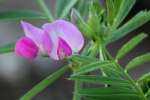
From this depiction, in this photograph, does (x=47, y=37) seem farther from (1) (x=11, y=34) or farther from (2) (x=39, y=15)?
(1) (x=11, y=34)

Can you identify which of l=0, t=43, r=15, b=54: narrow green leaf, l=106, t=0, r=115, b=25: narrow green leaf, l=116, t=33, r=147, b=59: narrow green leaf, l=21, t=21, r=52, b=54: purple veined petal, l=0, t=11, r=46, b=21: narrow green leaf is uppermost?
l=0, t=11, r=46, b=21: narrow green leaf

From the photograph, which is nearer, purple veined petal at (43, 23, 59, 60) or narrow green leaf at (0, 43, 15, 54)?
purple veined petal at (43, 23, 59, 60)

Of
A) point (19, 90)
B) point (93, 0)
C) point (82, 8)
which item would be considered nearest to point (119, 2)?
point (93, 0)

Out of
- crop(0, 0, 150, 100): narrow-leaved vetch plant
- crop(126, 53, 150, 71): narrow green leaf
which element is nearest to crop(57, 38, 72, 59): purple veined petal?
crop(0, 0, 150, 100): narrow-leaved vetch plant

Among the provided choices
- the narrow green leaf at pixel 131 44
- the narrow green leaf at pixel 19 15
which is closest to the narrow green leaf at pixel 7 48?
the narrow green leaf at pixel 19 15

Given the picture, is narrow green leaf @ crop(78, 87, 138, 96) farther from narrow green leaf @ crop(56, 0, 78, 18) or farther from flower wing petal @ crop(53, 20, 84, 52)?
narrow green leaf @ crop(56, 0, 78, 18)

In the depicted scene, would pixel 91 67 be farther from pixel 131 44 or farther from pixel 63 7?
pixel 63 7
